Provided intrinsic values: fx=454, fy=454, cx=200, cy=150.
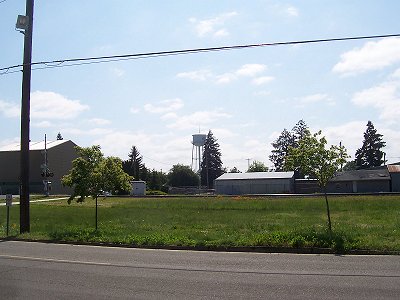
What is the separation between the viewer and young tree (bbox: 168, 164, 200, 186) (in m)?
130

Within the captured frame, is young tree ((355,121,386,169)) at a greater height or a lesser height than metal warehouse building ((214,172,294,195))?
greater

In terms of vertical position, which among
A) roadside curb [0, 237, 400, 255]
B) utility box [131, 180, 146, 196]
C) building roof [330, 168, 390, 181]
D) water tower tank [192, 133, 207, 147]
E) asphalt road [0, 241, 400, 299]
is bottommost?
roadside curb [0, 237, 400, 255]

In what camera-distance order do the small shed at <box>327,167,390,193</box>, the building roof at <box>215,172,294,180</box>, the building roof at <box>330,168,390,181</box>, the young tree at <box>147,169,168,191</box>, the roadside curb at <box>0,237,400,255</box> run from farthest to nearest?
the young tree at <box>147,169,168,191</box>
the building roof at <box>215,172,294,180</box>
the building roof at <box>330,168,390,181</box>
the small shed at <box>327,167,390,193</box>
the roadside curb at <box>0,237,400,255</box>

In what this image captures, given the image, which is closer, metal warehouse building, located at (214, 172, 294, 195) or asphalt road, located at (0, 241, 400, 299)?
asphalt road, located at (0, 241, 400, 299)

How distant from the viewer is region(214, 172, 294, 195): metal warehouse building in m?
88.7

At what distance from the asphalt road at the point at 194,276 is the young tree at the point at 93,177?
683 cm

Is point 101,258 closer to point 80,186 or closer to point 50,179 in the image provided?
point 80,186

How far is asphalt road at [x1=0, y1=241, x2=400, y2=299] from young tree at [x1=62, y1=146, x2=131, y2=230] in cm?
683

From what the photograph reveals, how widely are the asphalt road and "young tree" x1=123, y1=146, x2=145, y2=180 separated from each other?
114m

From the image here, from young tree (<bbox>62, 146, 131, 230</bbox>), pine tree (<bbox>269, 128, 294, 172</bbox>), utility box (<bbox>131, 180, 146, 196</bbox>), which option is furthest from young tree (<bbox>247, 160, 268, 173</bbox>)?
young tree (<bbox>62, 146, 131, 230</bbox>)

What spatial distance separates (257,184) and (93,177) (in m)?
72.5

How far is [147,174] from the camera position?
126 meters

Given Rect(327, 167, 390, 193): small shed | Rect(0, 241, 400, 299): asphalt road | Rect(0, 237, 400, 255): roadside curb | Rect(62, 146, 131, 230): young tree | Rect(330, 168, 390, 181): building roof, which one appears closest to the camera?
Rect(0, 241, 400, 299): asphalt road

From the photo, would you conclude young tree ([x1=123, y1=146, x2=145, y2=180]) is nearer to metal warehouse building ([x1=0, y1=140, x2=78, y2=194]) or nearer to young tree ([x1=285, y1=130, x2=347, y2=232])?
metal warehouse building ([x1=0, y1=140, x2=78, y2=194])
